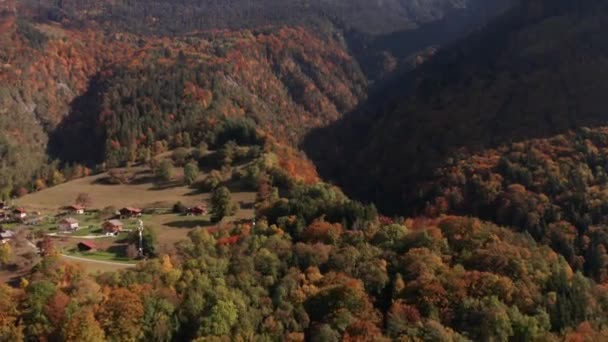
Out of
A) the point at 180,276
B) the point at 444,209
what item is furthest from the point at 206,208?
the point at 444,209

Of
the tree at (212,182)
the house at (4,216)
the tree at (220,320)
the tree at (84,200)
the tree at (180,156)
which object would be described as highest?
the tree at (180,156)

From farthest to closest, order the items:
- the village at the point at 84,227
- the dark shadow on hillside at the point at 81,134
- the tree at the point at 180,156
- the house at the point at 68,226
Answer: the dark shadow on hillside at the point at 81,134 → the tree at the point at 180,156 → the house at the point at 68,226 → the village at the point at 84,227

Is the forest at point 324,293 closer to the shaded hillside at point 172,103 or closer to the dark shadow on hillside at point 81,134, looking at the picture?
the shaded hillside at point 172,103

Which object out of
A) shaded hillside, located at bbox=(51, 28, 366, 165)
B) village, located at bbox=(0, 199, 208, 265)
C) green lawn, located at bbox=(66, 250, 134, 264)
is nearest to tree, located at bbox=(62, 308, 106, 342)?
village, located at bbox=(0, 199, 208, 265)

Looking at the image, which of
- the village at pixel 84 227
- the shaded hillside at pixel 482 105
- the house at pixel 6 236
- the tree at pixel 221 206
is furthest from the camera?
the shaded hillside at pixel 482 105

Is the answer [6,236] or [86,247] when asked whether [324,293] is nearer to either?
[86,247]

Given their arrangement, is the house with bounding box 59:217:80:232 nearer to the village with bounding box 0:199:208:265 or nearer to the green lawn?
the village with bounding box 0:199:208:265

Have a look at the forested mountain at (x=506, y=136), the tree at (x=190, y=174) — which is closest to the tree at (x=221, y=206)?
the tree at (x=190, y=174)
